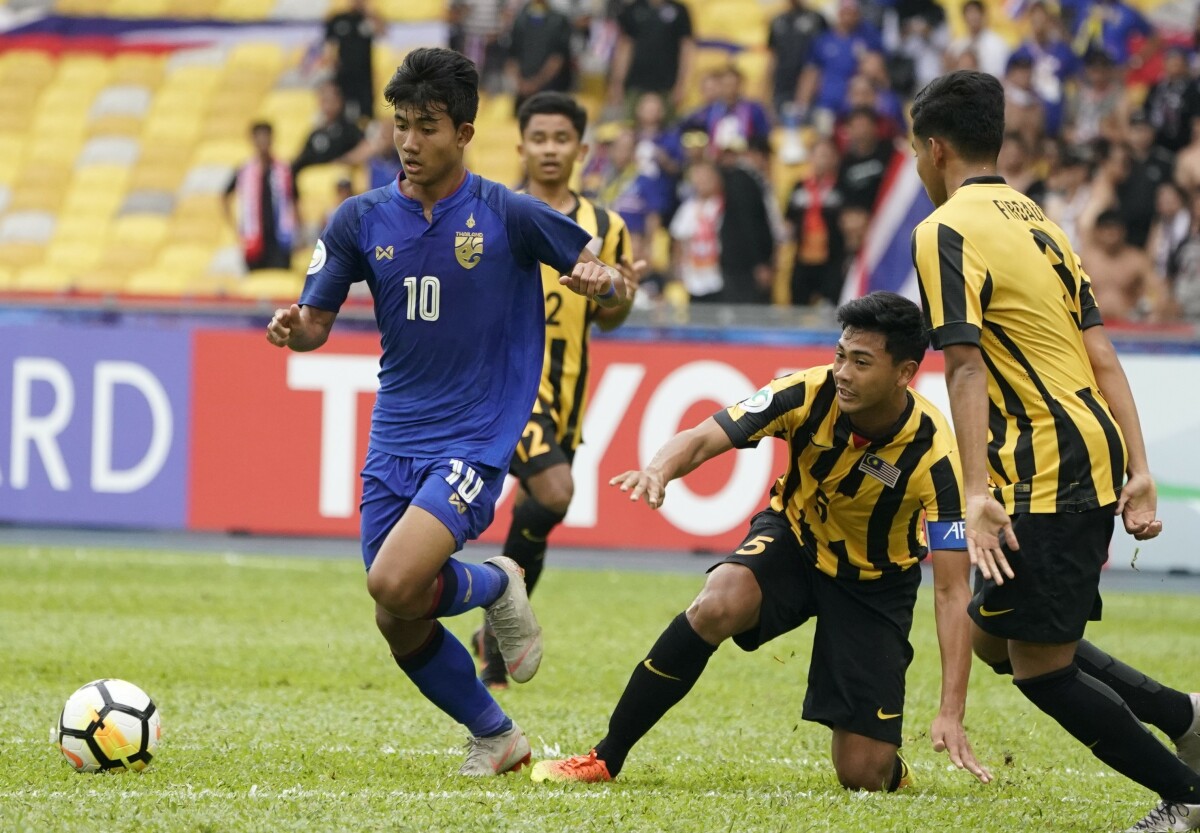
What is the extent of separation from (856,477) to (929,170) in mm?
997

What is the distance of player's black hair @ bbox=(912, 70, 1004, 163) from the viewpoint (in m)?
4.89

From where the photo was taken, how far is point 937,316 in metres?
4.71

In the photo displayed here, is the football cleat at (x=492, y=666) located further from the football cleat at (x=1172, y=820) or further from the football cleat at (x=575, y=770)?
the football cleat at (x=1172, y=820)

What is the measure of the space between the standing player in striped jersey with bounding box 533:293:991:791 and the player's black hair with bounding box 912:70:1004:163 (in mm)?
Answer: 524

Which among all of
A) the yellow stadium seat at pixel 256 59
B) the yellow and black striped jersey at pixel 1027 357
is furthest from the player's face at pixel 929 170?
the yellow stadium seat at pixel 256 59

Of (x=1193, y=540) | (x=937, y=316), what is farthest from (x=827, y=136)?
(x=937, y=316)

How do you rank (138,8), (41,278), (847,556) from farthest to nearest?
(138,8)
(41,278)
(847,556)

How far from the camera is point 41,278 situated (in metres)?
17.4

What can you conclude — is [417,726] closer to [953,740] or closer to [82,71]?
[953,740]

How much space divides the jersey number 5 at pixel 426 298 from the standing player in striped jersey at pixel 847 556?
3.10 ft

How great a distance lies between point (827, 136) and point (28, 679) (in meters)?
8.84

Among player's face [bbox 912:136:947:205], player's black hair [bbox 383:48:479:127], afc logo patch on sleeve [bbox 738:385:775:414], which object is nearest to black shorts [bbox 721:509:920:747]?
afc logo patch on sleeve [bbox 738:385:775:414]

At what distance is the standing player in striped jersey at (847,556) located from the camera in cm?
518

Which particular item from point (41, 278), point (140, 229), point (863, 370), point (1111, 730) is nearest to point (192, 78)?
point (140, 229)
